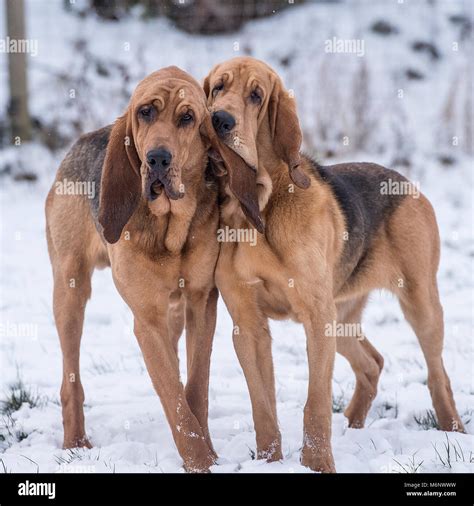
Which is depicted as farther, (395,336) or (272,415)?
(395,336)

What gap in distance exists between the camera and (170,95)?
4.74 m

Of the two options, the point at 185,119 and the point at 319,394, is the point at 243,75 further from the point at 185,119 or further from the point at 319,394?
the point at 319,394

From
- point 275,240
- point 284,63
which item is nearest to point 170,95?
point 275,240

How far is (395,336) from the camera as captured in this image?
26.5 feet

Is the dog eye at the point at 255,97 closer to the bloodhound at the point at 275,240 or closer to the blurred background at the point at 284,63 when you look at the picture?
the bloodhound at the point at 275,240

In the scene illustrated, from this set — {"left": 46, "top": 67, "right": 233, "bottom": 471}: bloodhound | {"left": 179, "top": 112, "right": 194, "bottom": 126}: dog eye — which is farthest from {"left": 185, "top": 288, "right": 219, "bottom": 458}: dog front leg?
{"left": 179, "top": 112, "right": 194, "bottom": 126}: dog eye

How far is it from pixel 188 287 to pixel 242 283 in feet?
1.00

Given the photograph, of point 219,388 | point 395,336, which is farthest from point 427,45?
point 219,388

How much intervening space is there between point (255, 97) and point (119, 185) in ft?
2.97

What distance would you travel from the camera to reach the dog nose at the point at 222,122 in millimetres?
4883

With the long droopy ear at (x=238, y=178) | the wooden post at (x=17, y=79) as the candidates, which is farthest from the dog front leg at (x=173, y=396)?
the wooden post at (x=17, y=79)

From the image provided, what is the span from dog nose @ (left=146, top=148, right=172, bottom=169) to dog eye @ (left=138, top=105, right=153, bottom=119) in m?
0.28
